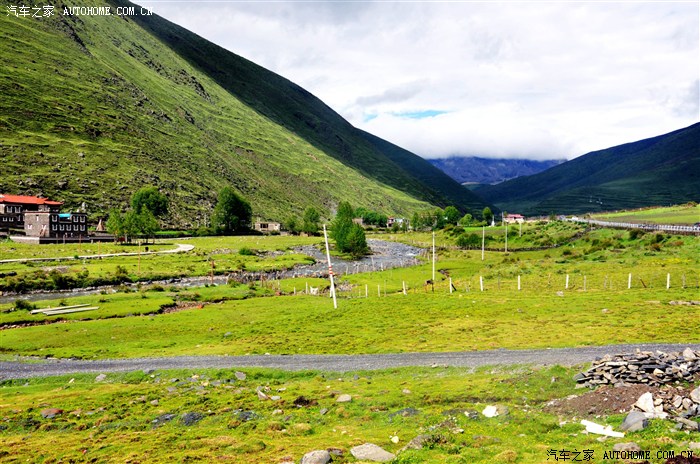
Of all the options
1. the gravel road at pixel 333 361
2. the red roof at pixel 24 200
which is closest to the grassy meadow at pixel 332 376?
the gravel road at pixel 333 361

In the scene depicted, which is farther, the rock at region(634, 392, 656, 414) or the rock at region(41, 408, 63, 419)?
the rock at region(41, 408, 63, 419)

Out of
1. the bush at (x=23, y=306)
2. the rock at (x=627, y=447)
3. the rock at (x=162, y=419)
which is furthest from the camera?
the bush at (x=23, y=306)

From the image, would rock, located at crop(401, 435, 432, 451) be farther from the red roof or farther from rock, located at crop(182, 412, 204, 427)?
the red roof

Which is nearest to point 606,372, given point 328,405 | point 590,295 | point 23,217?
point 328,405

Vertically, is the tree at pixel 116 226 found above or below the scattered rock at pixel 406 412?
above

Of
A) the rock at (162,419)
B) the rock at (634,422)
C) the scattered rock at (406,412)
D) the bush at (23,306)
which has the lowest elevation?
the bush at (23,306)

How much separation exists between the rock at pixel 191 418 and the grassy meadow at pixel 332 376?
0.64ft

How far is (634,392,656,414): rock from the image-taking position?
20206mm

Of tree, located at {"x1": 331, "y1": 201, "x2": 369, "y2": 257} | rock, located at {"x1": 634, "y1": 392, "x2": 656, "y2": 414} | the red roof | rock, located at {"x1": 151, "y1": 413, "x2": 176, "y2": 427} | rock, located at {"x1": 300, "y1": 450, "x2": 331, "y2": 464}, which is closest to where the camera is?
rock, located at {"x1": 300, "y1": 450, "x2": 331, "y2": 464}

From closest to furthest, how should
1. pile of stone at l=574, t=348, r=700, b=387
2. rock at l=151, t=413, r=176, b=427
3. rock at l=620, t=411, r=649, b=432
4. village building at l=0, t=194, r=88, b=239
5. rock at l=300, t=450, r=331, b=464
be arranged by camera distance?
rock at l=300, t=450, r=331, b=464 < rock at l=620, t=411, r=649, b=432 < pile of stone at l=574, t=348, r=700, b=387 < rock at l=151, t=413, r=176, b=427 < village building at l=0, t=194, r=88, b=239

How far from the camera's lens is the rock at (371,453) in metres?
18.5

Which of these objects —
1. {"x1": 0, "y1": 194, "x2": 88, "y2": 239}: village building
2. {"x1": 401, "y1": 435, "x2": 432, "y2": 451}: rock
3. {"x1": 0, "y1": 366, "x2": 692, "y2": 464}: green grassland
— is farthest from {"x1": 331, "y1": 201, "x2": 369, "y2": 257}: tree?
{"x1": 401, "y1": 435, "x2": 432, "y2": 451}: rock

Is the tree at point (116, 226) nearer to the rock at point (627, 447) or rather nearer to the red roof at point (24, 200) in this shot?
the red roof at point (24, 200)

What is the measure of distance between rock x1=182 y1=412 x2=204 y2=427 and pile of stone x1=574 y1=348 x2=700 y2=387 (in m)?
20.2
